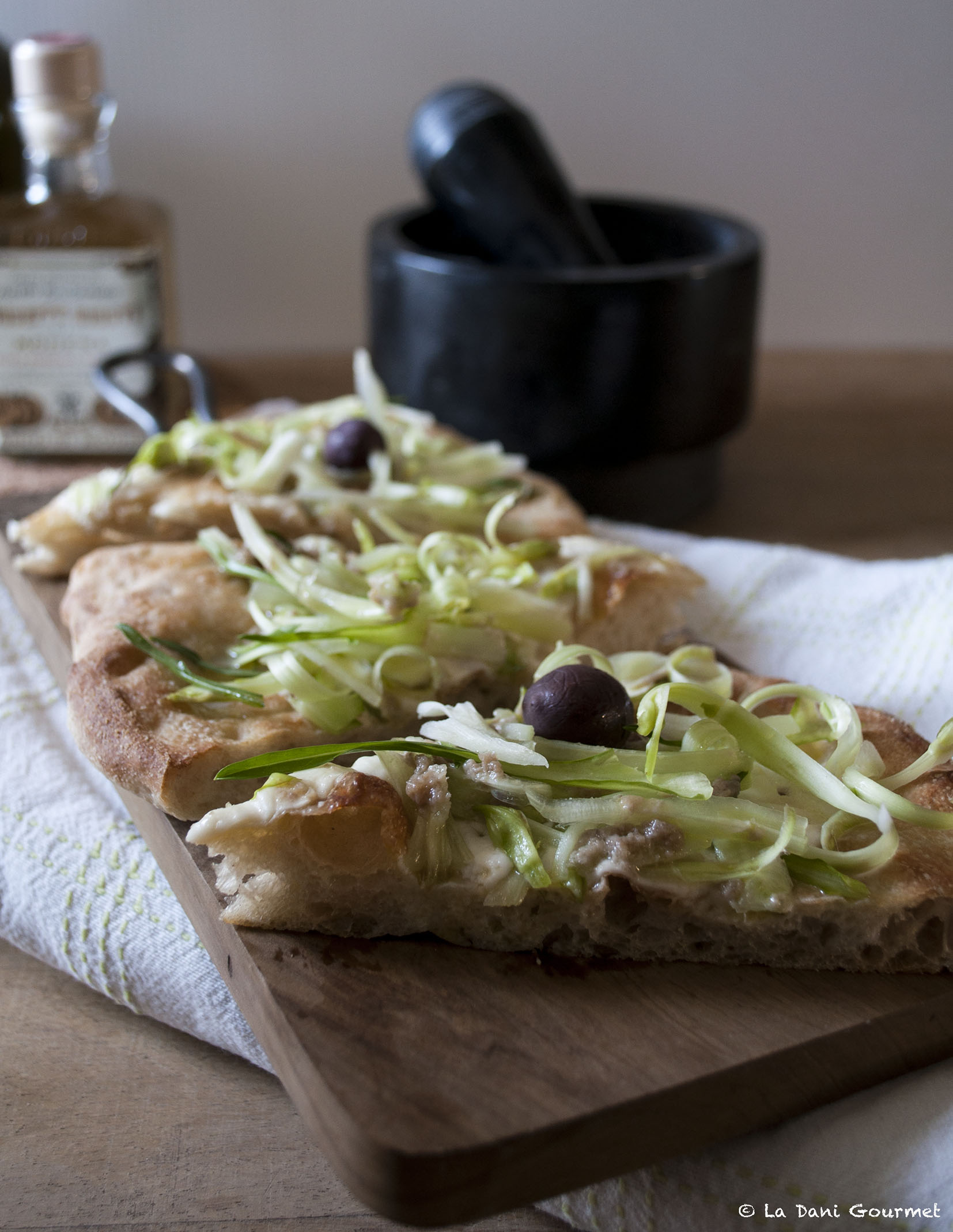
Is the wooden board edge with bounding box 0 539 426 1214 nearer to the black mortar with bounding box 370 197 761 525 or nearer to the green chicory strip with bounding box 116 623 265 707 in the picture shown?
the green chicory strip with bounding box 116 623 265 707

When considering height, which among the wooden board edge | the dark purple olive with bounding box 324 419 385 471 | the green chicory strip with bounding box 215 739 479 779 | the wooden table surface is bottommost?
the wooden table surface

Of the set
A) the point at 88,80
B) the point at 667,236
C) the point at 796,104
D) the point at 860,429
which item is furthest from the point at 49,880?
the point at 796,104

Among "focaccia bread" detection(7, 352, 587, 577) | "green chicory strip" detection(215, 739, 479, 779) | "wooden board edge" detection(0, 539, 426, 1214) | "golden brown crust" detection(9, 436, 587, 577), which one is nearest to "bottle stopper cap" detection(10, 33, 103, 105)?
"focaccia bread" detection(7, 352, 587, 577)

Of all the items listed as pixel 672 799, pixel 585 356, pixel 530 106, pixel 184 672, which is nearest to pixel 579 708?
pixel 672 799

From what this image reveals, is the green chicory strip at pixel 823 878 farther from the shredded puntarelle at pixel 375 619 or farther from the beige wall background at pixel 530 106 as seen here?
the beige wall background at pixel 530 106

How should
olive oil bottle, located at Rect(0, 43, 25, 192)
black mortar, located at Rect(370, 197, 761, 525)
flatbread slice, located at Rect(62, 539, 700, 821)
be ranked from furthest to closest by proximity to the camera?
olive oil bottle, located at Rect(0, 43, 25, 192) → black mortar, located at Rect(370, 197, 761, 525) → flatbread slice, located at Rect(62, 539, 700, 821)

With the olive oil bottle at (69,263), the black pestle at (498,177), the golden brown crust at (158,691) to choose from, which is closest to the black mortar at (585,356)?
the black pestle at (498,177)

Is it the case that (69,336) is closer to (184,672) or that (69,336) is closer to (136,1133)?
(184,672)
